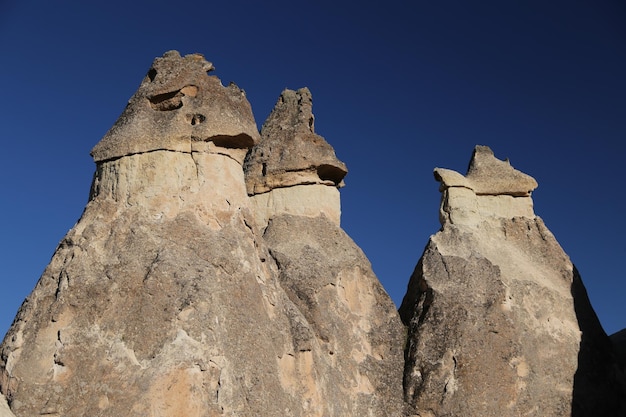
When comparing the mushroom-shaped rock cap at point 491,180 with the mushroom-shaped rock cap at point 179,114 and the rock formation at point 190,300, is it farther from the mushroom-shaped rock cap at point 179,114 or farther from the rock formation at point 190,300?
the mushroom-shaped rock cap at point 179,114

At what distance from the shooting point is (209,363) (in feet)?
36.0

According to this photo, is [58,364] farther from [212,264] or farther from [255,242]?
[255,242]

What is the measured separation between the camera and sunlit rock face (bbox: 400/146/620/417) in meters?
15.2

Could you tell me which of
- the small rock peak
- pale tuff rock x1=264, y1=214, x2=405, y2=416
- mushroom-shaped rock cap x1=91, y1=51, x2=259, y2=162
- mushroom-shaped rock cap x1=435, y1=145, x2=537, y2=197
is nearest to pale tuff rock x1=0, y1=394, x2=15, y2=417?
mushroom-shaped rock cap x1=91, y1=51, x2=259, y2=162

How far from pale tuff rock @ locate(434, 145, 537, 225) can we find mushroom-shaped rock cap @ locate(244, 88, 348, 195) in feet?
8.82

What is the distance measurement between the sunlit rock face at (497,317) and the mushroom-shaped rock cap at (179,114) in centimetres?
527

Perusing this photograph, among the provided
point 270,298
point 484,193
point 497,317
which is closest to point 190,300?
point 270,298

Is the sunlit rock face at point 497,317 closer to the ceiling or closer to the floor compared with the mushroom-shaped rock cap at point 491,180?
closer to the floor

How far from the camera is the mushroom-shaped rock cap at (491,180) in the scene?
19062 mm

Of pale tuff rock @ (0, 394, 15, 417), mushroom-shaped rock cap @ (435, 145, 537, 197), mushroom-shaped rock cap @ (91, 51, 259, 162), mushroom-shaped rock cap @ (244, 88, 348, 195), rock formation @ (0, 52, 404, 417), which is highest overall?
mushroom-shaped rock cap @ (435, 145, 537, 197)

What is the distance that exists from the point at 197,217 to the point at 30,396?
360cm

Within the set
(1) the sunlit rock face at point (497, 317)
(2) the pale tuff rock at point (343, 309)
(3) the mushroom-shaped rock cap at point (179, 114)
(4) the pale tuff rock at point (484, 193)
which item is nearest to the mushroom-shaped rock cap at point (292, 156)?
(2) the pale tuff rock at point (343, 309)

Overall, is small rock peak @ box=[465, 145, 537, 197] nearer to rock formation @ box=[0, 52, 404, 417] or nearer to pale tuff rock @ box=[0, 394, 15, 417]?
rock formation @ box=[0, 52, 404, 417]

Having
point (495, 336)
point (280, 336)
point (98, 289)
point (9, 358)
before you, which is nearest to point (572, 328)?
point (495, 336)
